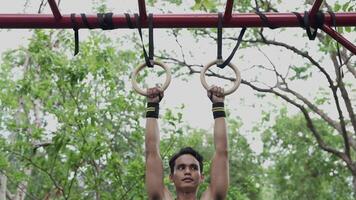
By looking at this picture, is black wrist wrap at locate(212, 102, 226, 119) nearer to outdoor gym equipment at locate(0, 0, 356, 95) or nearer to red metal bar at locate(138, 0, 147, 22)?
outdoor gym equipment at locate(0, 0, 356, 95)

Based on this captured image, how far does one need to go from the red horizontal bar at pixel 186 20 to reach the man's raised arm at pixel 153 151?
0.33 meters

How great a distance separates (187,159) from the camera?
262cm

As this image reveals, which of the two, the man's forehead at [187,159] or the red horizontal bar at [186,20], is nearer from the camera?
the red horizontal bar at [186,20]

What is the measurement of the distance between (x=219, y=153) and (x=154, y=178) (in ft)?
1.02

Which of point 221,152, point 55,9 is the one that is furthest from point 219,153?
point 55,9

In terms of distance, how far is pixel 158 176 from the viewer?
2.43 metres

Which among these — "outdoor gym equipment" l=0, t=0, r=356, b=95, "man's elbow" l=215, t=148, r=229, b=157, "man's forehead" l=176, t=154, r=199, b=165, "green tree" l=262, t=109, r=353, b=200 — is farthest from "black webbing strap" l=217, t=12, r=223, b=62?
"green tree" l=262, t=109, r=353, b=200

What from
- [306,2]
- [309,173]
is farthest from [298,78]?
[309,173]

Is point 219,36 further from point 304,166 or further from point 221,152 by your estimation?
point 304,166

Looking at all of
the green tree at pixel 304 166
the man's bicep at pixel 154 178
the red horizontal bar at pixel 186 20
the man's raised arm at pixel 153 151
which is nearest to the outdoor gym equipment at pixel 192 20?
the red horizontal bar at pixel 186 20

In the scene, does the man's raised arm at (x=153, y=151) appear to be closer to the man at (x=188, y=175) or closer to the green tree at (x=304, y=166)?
the man at (x=188, y=175)

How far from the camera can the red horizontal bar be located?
2354 mm

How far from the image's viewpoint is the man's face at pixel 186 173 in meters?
2.54

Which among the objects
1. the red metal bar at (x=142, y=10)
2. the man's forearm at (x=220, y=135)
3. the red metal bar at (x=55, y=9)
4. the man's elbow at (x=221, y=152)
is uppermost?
the red metal bar at (x=55, y=9)
